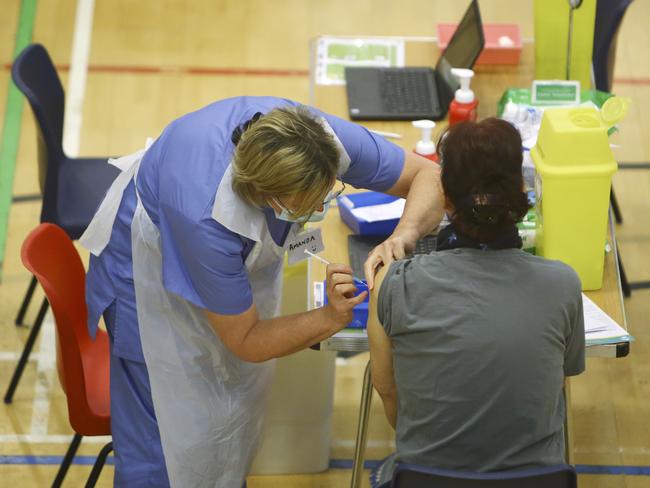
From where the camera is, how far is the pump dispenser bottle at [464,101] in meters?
2.99

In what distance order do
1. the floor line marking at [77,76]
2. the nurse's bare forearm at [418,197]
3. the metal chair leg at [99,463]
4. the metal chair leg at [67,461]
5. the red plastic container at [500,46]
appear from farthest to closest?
the floor line marking at [77,76] → the red plastic container at [500,46] → the metal chair leg at [67,461] → the metal chair leg at [99,463] → the nurse's bare forearm at [418,197]

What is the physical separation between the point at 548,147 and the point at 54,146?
5.20ft

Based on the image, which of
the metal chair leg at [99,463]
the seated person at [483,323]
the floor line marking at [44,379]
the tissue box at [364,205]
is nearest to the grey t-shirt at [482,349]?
the seated person at [483,323]

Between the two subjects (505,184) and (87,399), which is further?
(87,399)

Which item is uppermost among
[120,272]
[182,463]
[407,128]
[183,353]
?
[407,128]

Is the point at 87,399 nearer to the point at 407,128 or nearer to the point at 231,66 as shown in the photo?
the point at 407,128

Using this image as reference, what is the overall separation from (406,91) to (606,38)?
679mm

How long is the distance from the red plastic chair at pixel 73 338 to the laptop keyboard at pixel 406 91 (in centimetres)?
115

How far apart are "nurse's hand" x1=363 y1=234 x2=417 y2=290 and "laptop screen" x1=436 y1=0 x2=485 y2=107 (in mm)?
935

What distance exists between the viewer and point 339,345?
7.61 ft

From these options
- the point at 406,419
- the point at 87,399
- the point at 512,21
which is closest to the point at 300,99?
the point at 512,21

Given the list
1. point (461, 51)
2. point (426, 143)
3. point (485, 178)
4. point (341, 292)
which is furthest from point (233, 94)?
point (485, 178)

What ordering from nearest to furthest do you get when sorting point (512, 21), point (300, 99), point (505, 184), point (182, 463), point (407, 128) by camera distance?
point (505, 184) → point (182, 463) → point (407, 128) → point (300, 99) → point (512, 21)

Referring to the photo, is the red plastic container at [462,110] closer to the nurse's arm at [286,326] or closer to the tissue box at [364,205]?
the tissue box at [364,205]
